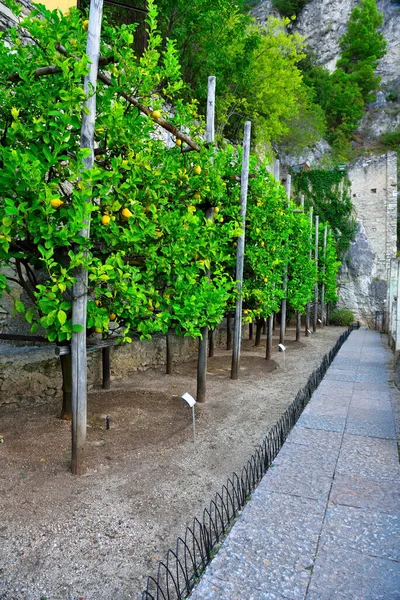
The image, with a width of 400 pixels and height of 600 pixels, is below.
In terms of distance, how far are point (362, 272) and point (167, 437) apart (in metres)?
25.4

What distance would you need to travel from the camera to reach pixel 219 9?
16.9m

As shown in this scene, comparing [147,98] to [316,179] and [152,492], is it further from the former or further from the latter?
[316,179]

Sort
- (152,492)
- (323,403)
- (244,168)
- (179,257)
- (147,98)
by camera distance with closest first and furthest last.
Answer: (152,492) → (147,98) → (179,257) → (323,403) → (244,168)

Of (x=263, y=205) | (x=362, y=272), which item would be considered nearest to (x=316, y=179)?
(x=362, y=272)

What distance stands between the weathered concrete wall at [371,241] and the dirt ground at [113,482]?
863 inches

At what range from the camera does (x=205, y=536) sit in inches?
120

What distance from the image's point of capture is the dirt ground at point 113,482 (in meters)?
2.91

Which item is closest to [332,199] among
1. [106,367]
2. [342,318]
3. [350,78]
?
[342,318]

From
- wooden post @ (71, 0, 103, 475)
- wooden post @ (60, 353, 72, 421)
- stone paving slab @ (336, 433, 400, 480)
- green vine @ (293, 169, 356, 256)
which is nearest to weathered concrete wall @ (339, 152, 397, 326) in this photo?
green vine @ (293, 169, 356, 256)

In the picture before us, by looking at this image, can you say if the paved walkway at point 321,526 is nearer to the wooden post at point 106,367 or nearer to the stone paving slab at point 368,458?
the stone paving slab at point 368,458

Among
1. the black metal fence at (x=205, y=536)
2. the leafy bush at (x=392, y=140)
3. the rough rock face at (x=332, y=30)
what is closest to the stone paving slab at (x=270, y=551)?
the black metal fence at (x=205, y=536)

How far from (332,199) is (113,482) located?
91.6ft

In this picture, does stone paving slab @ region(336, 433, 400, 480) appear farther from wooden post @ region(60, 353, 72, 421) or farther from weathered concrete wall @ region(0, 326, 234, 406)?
weathered concrete wall @ region(0, 326, 234, 406)

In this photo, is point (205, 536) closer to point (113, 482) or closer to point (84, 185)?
point (113, 482)
